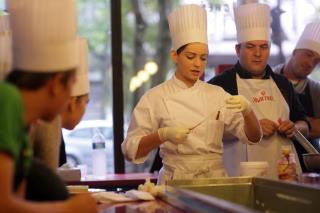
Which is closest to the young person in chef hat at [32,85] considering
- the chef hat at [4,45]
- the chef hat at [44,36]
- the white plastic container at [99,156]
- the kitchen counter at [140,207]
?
the chef hat at [44,36]

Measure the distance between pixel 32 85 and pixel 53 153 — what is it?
72 cm

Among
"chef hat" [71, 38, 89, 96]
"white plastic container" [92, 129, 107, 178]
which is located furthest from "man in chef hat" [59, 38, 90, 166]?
"white plastic container" [92, 129, 107, 178]

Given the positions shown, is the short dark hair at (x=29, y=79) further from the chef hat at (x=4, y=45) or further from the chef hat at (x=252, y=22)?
the chef hat at (x=252, y=22)

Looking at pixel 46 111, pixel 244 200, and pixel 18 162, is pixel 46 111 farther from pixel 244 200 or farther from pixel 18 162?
pixel 244 200

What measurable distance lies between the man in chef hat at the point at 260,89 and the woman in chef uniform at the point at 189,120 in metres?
→ 0.33

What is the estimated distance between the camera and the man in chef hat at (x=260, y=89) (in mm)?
3109

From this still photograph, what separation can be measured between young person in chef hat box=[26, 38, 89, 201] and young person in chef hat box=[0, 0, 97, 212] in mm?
60

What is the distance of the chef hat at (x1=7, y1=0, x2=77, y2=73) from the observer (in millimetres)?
1318

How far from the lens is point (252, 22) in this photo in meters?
3.29

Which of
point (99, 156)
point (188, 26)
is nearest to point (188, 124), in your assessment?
point (188, 26)

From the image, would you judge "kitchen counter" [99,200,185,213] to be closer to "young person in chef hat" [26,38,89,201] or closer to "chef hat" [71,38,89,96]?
"young person in chef hat" [26,38,89,201]

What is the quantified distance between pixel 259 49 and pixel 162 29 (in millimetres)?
2019

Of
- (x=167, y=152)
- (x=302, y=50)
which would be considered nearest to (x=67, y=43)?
(x=167, y=152)

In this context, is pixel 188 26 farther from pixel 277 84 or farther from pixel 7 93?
pixel 7 93
